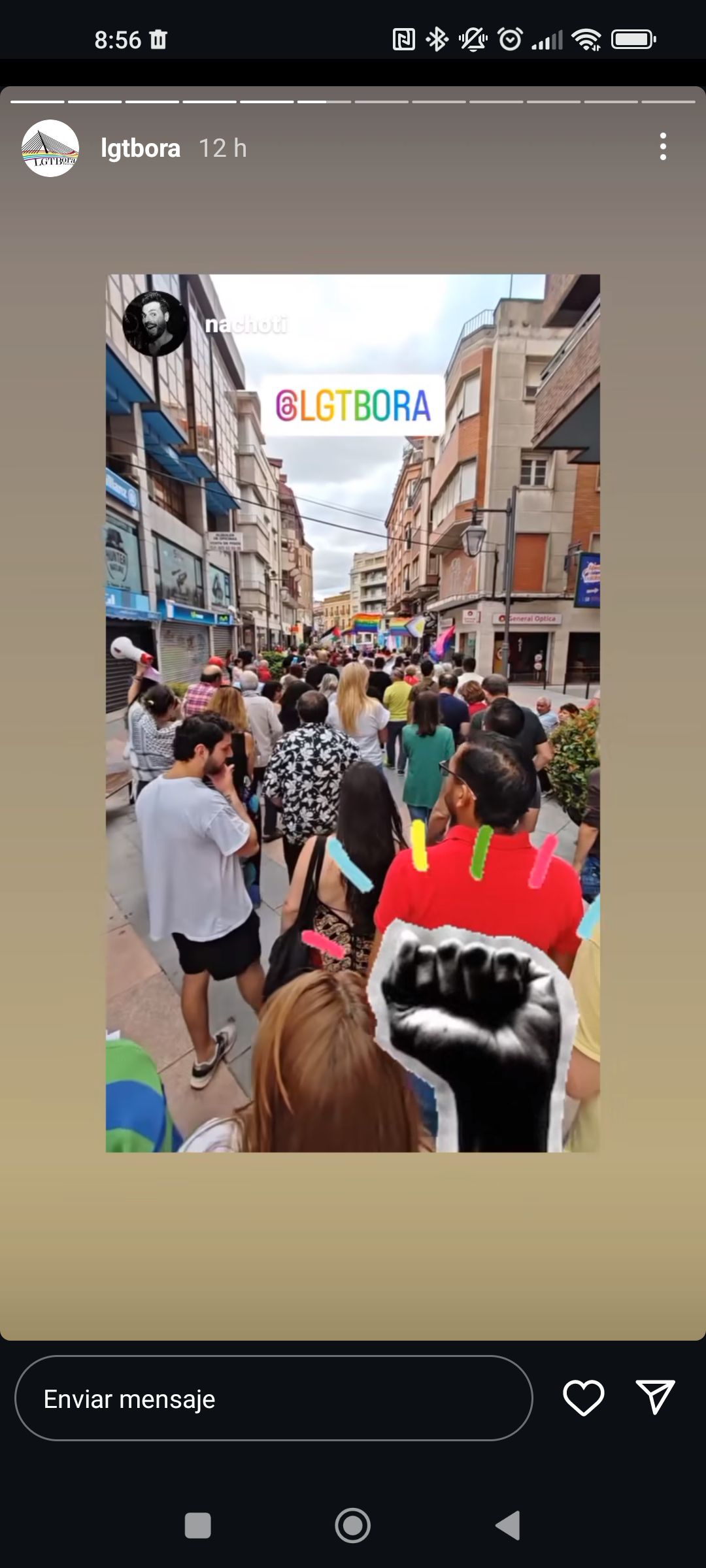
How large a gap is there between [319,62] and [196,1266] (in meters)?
1.80

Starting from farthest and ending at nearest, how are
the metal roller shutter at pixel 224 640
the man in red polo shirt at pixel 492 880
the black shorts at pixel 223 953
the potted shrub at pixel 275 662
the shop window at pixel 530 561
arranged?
the potted shrub at pixel 275 662, the metal roller shutter at pixel 224 640, the shop window at pixel 530 561, the black shorts at pixel 223 953, the man in red polo shirt at pixel 492 880

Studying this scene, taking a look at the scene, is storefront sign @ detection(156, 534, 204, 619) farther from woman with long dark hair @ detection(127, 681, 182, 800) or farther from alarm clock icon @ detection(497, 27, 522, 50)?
alarm clock icon @ detection(497, 27, 522, 50)

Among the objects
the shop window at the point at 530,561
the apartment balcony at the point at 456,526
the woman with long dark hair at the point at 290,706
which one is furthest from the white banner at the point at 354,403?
the shop window at the point at 530,561

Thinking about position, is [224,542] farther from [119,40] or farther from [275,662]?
[275,662]

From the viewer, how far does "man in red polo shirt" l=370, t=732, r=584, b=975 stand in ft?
2.97

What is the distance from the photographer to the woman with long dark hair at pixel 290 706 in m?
4.45

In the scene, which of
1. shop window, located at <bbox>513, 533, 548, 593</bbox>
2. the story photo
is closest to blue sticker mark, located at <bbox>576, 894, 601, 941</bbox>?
the story photo

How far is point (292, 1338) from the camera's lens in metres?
0.69

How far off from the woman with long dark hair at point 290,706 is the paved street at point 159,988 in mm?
2349

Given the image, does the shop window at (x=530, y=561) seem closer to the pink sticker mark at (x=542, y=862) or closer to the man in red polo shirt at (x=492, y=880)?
the man in red polo shirt at (x=492, y=880)

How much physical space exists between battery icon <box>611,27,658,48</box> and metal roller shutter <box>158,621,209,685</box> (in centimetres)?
336

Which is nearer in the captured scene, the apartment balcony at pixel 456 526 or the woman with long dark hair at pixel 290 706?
the woman with long dark hair at pixel 290 706

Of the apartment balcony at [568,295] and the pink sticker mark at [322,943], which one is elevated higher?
the apartment balcony at [568,295]
